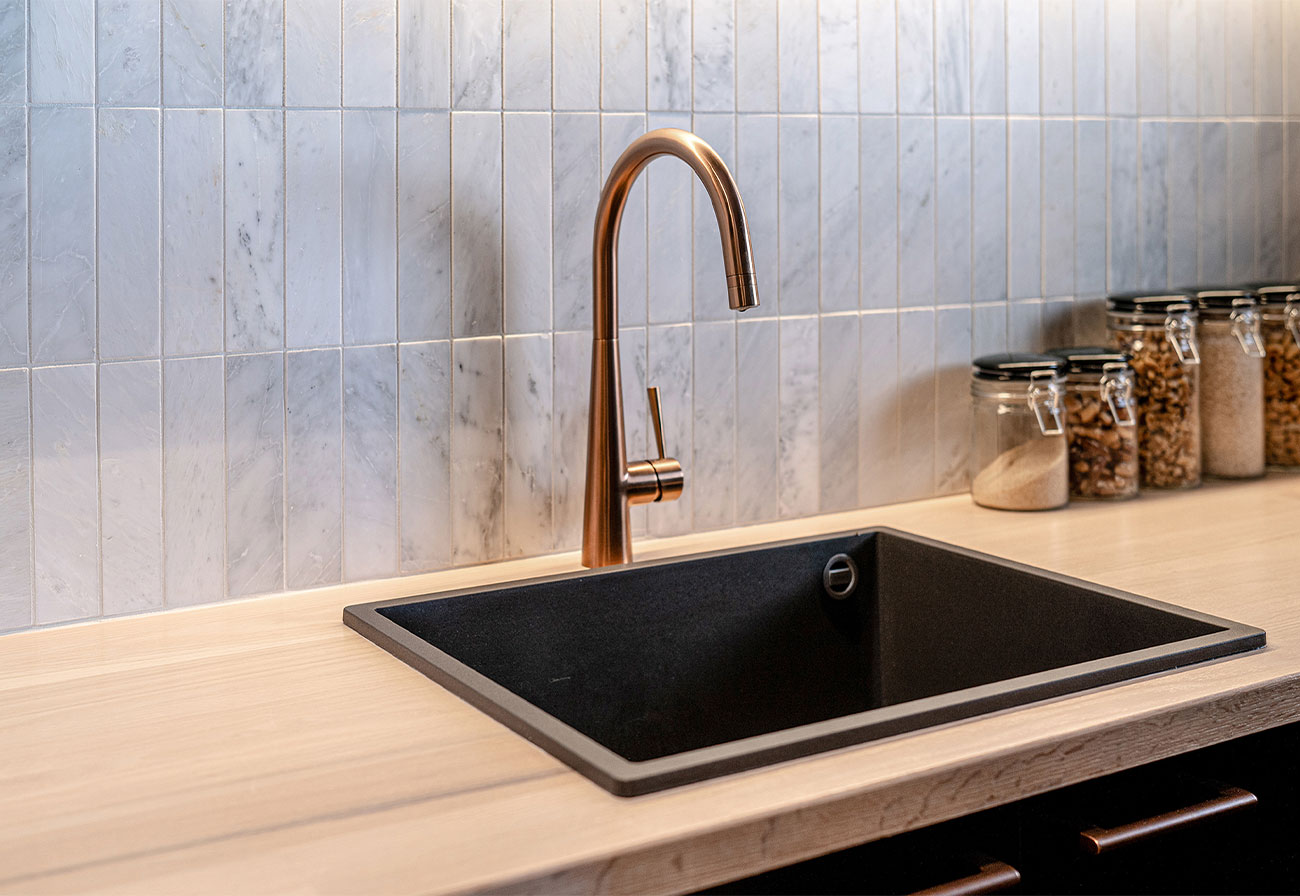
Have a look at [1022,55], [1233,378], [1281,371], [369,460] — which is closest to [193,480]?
[369,460]

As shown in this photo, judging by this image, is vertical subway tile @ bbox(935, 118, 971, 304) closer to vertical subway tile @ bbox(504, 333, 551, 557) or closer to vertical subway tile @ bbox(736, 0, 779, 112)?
vertical subway tile @ bbox(736, 0, 779, 112)

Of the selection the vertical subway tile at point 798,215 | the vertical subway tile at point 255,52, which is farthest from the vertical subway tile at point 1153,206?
the vertical subway tile at point 255,52

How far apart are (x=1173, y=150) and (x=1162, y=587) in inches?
→ 33.6

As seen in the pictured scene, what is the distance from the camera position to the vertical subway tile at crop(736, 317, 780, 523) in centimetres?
151

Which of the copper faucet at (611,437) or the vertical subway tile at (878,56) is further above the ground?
the vertical subway tile at (878,56)

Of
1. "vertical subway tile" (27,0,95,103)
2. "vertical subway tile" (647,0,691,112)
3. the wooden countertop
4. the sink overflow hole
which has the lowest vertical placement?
the wooden countertop

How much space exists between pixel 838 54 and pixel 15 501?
101 cm

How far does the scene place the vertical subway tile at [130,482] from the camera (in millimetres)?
1178

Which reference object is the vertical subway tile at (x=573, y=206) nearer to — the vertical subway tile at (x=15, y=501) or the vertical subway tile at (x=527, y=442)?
the vertical subway tile at (x=527, y=442)

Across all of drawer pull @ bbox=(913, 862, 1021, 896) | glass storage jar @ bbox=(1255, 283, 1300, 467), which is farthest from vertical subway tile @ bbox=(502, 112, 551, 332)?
glass storage jar @ bbox=(1255, 283, 1300, 467)

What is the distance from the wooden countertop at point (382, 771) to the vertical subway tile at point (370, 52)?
1.62 feet

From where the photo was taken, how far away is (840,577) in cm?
141

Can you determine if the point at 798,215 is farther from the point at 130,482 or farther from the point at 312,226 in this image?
the point at 130,482

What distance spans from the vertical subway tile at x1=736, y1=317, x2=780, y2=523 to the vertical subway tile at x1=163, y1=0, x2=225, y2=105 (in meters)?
0.62
